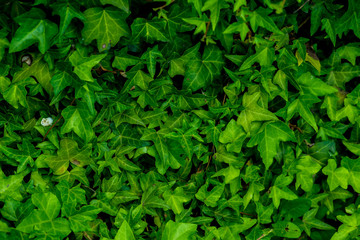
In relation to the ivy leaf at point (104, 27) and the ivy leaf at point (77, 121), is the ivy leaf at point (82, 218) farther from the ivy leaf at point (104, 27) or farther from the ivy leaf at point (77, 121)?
the ivy leaf at point (104, 27)

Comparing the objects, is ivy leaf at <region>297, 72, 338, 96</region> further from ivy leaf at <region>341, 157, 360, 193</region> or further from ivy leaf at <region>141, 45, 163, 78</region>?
ivy leaf at <region>141, 45, 163, 78</region>

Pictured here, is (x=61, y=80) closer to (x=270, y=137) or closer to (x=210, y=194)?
(x=210, y=194)

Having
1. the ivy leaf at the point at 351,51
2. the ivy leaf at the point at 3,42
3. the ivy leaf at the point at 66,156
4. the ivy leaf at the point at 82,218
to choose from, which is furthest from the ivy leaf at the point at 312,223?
the ivy leaf at the point at 3,42

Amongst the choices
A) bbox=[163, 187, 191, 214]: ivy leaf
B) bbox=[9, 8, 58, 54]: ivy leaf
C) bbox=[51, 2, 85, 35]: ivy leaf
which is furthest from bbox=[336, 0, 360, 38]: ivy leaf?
bbox=[9, 8, 58, 54]: ivy leaf

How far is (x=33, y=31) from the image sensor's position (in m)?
1.38

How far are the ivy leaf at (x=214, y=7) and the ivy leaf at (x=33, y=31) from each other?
710mm

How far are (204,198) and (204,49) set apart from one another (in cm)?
86

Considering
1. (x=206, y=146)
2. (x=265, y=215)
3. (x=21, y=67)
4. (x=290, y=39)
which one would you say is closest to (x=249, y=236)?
(x=265, y=215)

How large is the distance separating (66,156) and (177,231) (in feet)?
2.30

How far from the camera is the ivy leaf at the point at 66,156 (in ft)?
5.41

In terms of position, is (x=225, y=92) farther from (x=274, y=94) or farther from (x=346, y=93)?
(x=346, y=93)

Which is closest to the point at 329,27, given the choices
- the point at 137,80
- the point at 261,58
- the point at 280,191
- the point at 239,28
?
the point at 261,58

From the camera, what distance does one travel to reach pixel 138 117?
1.69 metres

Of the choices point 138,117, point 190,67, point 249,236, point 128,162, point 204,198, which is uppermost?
point 190,67
